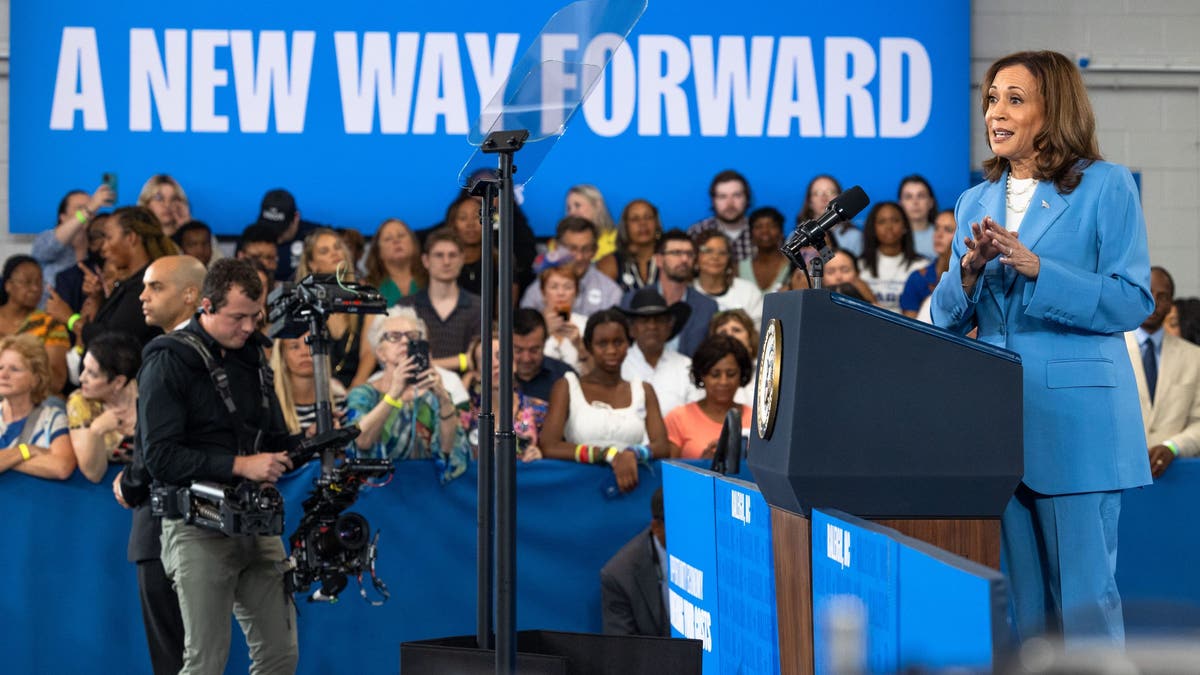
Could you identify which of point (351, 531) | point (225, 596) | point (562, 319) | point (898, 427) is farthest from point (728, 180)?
point (898, 427)

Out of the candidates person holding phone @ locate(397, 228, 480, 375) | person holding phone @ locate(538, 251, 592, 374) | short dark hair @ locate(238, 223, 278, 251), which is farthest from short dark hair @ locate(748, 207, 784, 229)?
short dark hair @ locate(238, 223, 278, 251)

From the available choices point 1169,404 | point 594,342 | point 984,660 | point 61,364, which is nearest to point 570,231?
point 594,342

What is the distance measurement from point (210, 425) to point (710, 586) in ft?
6.06

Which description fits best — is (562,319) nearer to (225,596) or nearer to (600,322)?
(600,322)

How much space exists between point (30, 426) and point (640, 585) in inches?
92.7

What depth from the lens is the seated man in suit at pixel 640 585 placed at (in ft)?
15.4

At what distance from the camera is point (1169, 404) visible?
225 inches

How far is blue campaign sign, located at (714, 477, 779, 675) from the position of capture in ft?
7.52

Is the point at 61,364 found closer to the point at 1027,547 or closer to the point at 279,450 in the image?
the point at 279,450

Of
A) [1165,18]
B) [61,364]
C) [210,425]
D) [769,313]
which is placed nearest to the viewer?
[769,313]

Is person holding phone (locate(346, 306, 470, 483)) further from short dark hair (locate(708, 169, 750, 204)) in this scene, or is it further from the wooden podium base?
short dark hair (locate(708, 169, 750, 204))

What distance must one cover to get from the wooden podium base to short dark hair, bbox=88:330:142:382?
344 cm

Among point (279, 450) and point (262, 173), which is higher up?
point (262, 173)

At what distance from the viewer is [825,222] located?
216 cm
